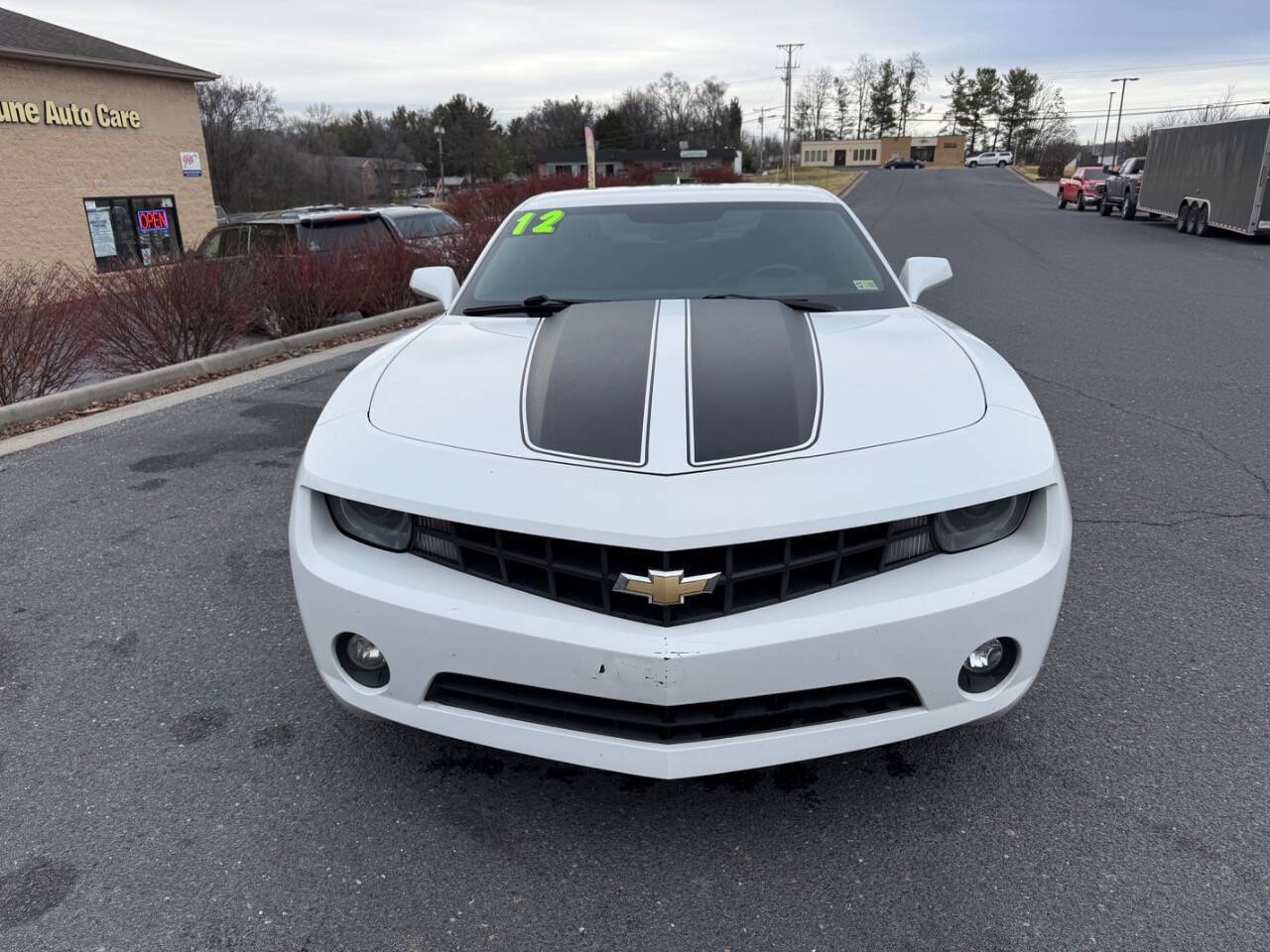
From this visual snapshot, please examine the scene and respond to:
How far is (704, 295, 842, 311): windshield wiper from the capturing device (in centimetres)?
327

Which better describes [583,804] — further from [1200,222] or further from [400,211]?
[1200,222]

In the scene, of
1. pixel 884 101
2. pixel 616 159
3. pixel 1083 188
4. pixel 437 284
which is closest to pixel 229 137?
pixel 616 159

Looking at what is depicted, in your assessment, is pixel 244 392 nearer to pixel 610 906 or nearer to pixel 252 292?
pixel 252 292

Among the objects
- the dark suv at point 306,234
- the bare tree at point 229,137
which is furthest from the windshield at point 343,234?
the bare tree at point 229,137

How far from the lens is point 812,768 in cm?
261

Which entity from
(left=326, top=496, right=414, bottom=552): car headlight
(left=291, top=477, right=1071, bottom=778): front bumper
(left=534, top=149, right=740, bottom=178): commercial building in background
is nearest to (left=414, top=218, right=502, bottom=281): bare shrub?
(left=326, top=496, right=414, bottom=552): car headlight

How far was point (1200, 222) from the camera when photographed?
21.2 m

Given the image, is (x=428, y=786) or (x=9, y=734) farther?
(x=9, y=734)

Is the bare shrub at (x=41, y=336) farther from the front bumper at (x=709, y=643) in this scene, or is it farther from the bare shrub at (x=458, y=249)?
the front bumper at (x=709, y=643)

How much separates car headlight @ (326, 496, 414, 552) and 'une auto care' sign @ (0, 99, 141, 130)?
22.7 metres

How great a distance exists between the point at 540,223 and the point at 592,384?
1745 mm

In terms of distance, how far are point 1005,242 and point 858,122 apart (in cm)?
12612

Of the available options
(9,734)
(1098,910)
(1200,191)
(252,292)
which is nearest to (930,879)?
(1098,910)

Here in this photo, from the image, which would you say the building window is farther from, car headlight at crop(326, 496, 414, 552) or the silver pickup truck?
the silver pickup truck
